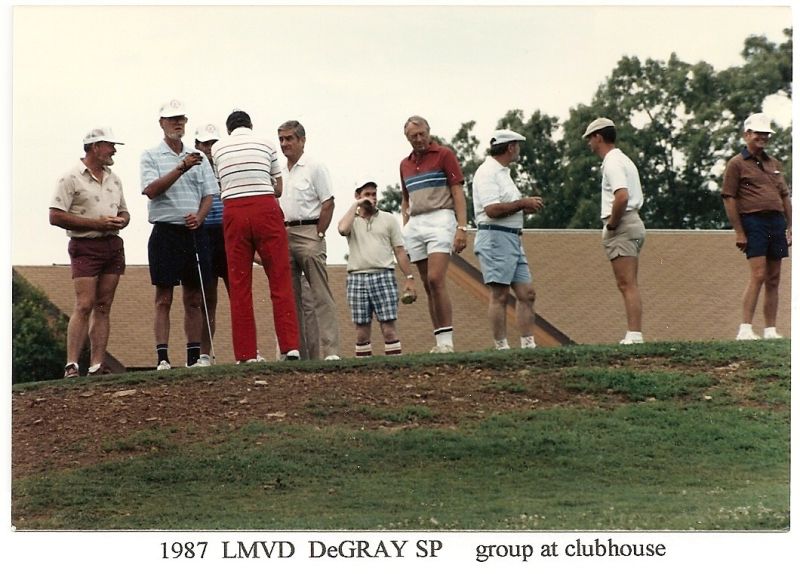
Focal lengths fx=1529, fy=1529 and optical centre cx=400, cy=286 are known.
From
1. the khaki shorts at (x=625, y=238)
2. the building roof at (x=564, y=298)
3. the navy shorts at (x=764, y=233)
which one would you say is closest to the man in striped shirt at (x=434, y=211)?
the khaki shorts at (x=625, y=238)

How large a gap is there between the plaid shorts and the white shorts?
13.4 inches

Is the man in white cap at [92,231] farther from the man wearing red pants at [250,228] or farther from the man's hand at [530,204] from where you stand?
the man's hand at [530,204]

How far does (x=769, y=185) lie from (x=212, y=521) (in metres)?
5.91

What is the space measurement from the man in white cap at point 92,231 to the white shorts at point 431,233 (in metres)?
2.35

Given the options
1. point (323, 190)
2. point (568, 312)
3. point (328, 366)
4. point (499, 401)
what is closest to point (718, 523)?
point (499, 401)

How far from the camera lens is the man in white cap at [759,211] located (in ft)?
42.7

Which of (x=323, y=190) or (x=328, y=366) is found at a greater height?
(x=323, y=190)

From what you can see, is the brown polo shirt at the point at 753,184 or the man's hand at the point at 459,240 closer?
the man's hand at the point at 459,240

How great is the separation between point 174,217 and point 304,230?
1064 millimetres

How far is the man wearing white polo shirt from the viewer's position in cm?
1253

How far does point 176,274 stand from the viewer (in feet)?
40.9

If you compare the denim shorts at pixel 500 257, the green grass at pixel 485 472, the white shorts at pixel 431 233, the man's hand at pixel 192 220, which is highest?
the man's hand at pixel 192 220

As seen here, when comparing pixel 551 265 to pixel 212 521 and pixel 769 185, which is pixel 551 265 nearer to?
pixel 769 185

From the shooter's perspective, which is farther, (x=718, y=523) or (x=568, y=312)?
Result: (x=568, y=312)
